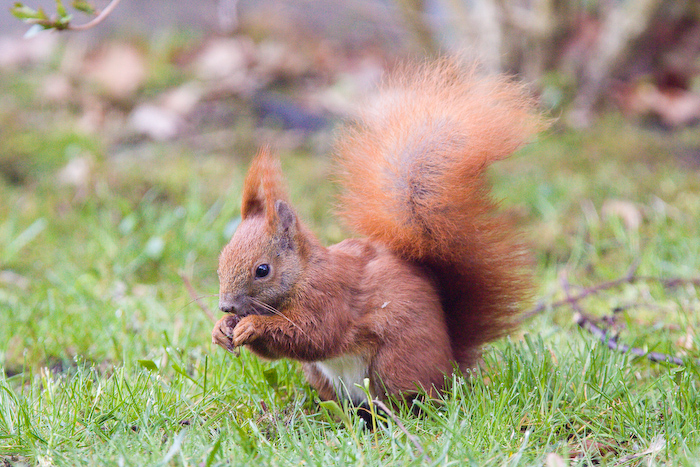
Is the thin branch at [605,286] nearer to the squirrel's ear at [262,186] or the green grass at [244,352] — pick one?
the green grass at [244,352]

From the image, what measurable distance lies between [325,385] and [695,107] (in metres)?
4.02

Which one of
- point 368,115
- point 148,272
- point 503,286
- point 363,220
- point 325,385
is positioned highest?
point 368,115

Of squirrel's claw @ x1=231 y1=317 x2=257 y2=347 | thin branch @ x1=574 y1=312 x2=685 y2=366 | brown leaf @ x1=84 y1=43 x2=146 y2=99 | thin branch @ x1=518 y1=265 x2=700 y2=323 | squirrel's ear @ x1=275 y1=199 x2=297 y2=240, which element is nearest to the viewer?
squirrel's claw @ x1=231 y1=317 x2=257 y2=347

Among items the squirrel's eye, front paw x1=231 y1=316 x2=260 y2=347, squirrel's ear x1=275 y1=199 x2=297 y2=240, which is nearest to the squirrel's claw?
front paw x1=231 y1=316 x2=260 y2=347

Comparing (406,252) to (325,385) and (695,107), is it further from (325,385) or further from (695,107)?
(695,107)

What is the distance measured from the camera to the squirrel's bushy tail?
1.51m

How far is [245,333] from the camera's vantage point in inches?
54.0

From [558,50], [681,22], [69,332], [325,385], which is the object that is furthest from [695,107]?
[69,332]

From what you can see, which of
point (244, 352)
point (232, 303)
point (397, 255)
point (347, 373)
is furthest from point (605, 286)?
point (232, 303)

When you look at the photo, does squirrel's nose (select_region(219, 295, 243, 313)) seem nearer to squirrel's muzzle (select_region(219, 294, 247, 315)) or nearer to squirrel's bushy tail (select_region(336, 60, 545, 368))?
squirrel's muzzle (select_region(219, 294, 247, 315))

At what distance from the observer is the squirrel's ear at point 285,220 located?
1504 mm

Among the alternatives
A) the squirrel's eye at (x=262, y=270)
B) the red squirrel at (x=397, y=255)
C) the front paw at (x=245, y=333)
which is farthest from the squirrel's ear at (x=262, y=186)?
the front paw at (x=245, y=333)

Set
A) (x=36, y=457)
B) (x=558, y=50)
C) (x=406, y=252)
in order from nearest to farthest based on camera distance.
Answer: (x=36, y=457)
(x=406, y=252)
(x=558, y=50)

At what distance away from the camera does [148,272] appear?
109 inches
